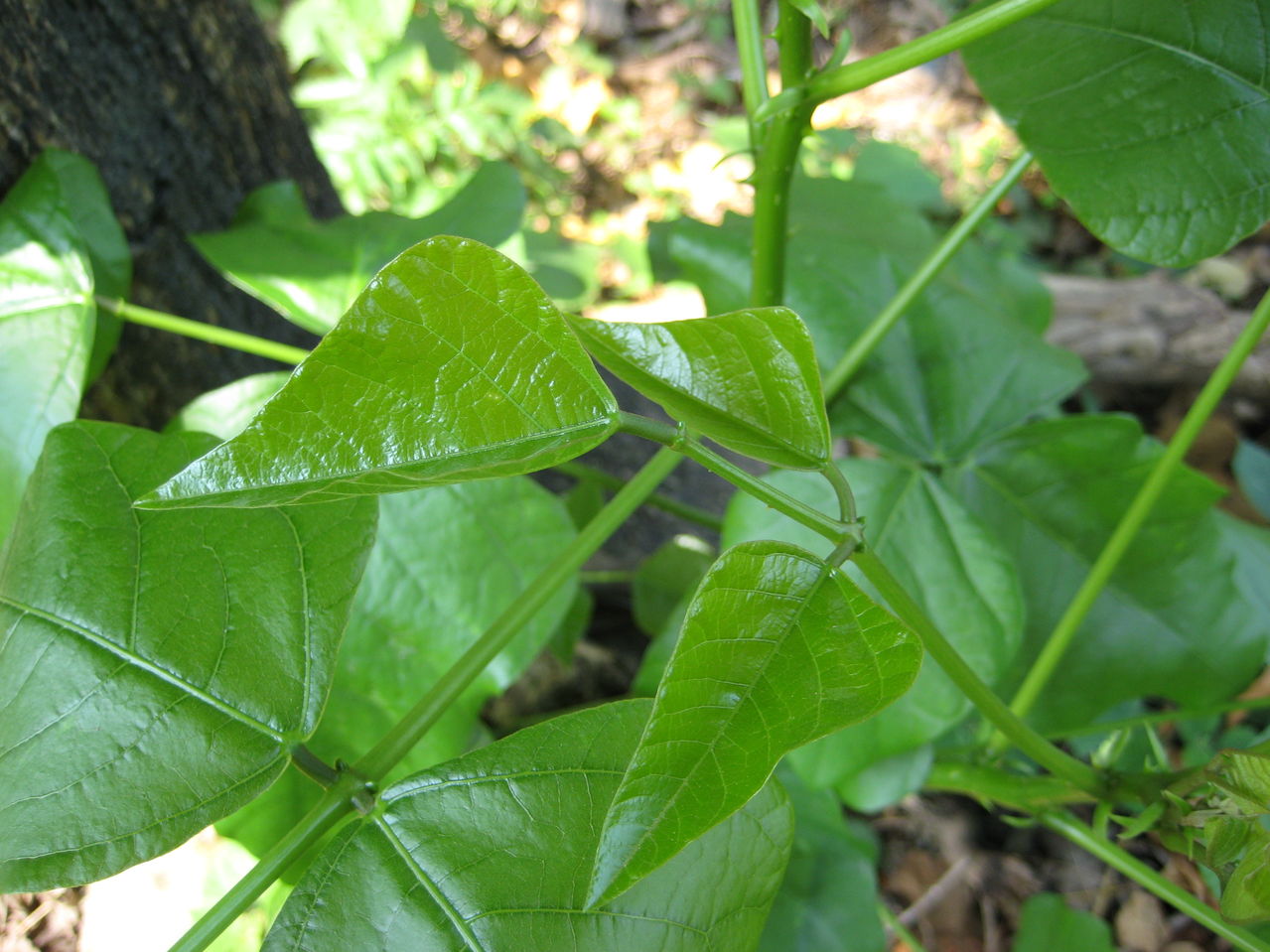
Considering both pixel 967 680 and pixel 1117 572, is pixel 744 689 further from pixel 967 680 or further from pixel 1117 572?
pixel 1117 572

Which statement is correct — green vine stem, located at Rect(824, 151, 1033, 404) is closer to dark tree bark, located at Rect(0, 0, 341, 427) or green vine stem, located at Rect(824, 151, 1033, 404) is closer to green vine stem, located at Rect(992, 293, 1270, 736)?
green vine stem, located at Rect(992, 293, 1270, 736)

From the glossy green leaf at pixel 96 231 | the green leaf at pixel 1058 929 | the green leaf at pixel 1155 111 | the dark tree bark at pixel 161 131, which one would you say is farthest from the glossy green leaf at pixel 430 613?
the green leaf at pixel 1058 929

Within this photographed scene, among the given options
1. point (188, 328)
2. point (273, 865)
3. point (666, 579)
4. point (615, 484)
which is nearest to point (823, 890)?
point (666, 579)

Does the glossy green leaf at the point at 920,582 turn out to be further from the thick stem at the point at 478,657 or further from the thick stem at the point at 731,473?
the thick stem at the point at 731,473

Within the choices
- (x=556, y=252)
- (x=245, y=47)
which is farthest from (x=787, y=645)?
(x=556, y=252)

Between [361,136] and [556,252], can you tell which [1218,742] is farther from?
[361,136]

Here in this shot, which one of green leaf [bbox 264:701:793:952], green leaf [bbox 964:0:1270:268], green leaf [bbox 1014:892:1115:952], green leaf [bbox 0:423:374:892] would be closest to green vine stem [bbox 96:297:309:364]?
green leaf [bbox 0:423:374:892]
